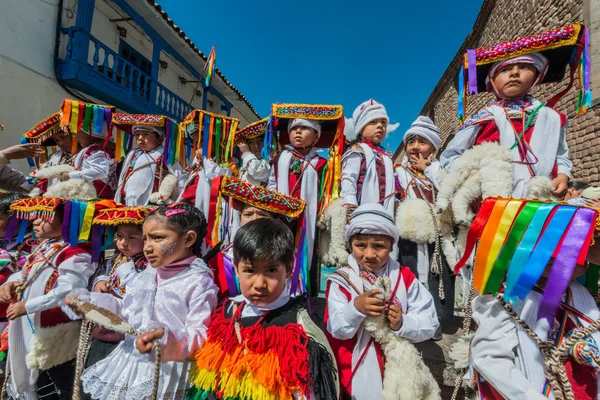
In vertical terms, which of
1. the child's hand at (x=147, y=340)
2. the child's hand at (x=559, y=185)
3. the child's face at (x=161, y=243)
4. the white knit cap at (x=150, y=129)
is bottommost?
the child's hand at (x=147, y=340)

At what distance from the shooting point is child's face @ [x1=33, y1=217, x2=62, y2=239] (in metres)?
2.06

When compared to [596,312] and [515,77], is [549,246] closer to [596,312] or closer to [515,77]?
[596,312]

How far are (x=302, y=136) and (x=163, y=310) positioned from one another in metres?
2.04

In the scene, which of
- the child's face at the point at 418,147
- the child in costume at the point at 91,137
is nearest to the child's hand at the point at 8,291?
the child in costume at the point at 91,137

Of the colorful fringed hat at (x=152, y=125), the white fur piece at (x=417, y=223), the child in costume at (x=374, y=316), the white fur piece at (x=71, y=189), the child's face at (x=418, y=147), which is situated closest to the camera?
the child in costume at (x=374, y=316)

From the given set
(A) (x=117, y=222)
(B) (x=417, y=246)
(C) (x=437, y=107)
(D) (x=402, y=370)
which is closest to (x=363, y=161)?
(B) (x=417, y=246)

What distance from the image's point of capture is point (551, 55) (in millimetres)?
2244

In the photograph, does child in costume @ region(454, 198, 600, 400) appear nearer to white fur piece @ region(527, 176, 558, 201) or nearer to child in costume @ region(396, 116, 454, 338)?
white fur piece @ region(527, 176, 558, 201)

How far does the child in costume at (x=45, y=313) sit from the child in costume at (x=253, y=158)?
64.0 inches

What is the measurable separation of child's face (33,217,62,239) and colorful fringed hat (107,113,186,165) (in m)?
1.94

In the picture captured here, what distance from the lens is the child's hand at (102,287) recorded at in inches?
75.7

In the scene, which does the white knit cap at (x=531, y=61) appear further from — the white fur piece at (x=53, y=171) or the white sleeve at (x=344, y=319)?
the white fur piece at (x=53, y=171)

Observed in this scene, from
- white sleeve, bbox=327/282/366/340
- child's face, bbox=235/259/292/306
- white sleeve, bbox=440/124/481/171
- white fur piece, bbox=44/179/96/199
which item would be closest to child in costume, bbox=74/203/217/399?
child's face, bbox=235/259/292/306

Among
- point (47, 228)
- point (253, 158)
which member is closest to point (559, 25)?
point (253, 158)
